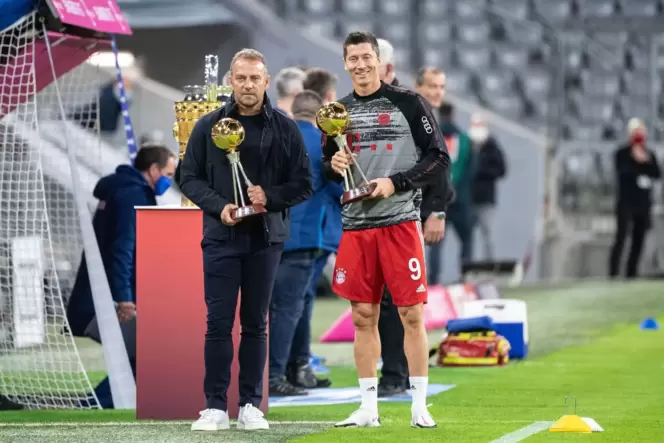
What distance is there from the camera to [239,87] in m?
7.32

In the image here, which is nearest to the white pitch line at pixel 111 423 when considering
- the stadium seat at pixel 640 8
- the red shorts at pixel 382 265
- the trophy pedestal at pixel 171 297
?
the trophy pedestal at pixel 171 297

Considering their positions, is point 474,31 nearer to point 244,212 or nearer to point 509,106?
point 509,106

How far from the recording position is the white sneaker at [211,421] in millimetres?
7234

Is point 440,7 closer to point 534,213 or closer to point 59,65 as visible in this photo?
point 534,213

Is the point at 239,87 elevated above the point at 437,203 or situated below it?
above

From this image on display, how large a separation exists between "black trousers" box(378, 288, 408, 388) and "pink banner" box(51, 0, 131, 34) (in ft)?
7.75

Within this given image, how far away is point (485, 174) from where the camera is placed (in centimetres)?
1895

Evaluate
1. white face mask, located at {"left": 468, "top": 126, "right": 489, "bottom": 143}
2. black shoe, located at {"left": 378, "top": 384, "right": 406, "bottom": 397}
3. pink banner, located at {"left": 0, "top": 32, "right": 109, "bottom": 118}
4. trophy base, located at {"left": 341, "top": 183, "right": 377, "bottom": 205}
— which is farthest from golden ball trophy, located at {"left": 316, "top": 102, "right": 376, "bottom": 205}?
white face mask, located at {"left": 468, "top": 126, "right": 489, "bottom": 143}

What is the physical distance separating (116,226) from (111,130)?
8.72 metres

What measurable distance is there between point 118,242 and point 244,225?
209 cm

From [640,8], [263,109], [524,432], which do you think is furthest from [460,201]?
[524,432]

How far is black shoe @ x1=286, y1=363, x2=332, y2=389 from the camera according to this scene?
9750mm

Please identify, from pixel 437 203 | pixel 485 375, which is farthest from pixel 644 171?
pixel 437 203

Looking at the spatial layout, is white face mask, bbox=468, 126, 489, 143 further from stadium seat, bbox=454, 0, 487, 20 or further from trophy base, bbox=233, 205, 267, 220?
trophy base, bbox=233, 205, 267, 220
